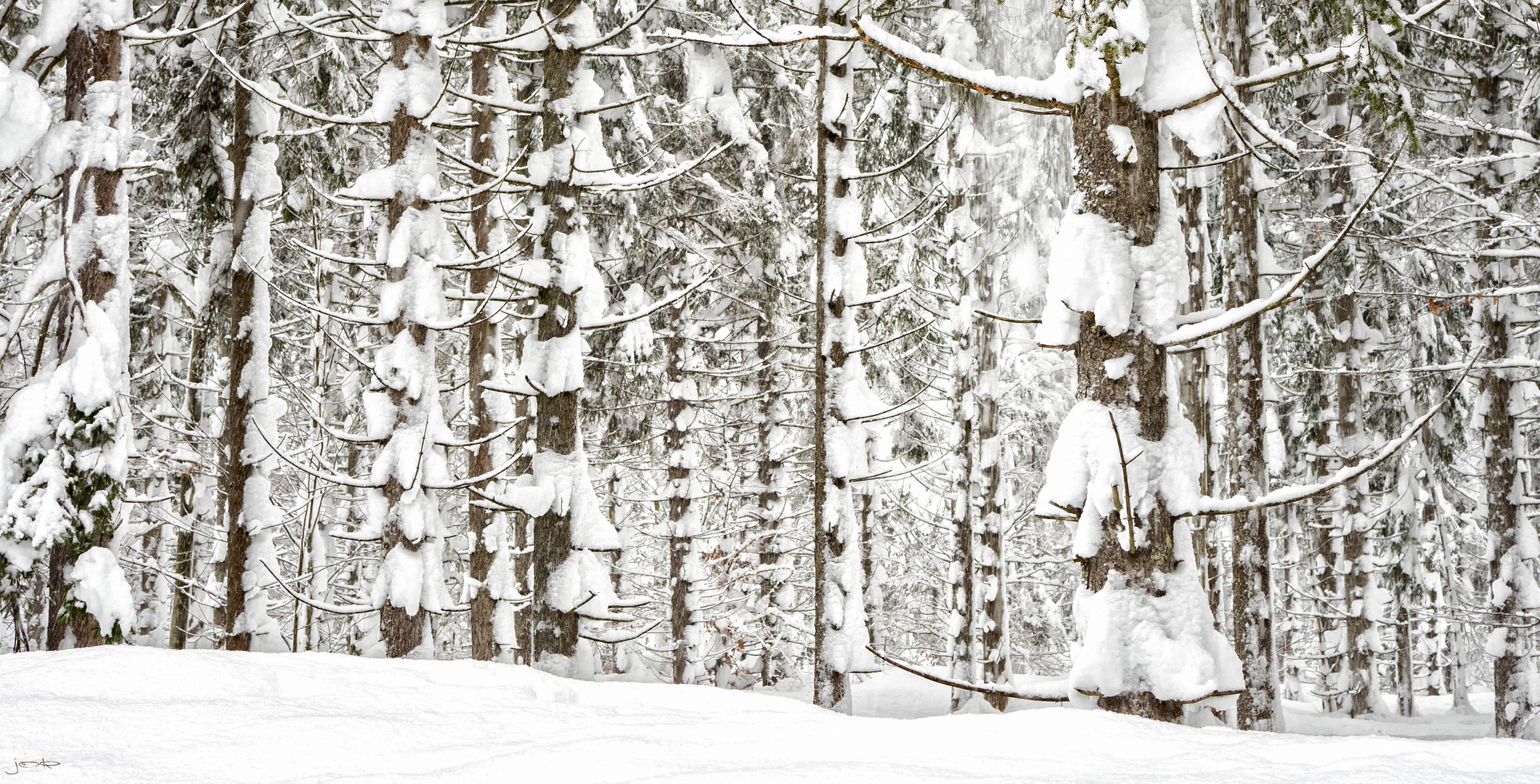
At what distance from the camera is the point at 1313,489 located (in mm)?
3430

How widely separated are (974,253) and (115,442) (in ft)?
32.2

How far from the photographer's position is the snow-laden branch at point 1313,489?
3219 mm

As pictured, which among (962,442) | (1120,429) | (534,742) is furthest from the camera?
(962,442)

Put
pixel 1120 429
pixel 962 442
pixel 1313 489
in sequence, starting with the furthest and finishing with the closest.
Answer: pixel 962 442 < pixel 1120 429 < pixel 1313 489

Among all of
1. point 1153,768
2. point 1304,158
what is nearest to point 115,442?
point 1153,768

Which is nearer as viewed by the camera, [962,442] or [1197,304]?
[1197,304]

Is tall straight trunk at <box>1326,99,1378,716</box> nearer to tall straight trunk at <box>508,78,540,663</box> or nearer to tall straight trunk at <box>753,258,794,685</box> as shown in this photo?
tall straight trunk at <box>753,258,794,685</box>

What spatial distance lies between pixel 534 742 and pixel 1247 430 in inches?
422

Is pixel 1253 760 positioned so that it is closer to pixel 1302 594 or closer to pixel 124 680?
pixel 124 680

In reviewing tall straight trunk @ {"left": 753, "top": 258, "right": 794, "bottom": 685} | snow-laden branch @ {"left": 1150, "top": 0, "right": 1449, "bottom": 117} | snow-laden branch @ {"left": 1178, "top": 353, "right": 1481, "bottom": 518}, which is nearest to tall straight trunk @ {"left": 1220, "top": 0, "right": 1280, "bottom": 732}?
tall straight trunk @ {"left": 753, "top": 258, "right": 794, "bottom": 685}

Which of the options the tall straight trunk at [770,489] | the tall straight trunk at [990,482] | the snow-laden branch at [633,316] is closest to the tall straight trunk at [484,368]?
the snow-laden branch at [633,316]
